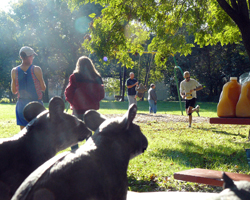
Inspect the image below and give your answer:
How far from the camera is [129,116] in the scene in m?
1.45

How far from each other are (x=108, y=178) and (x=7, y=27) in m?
43.9

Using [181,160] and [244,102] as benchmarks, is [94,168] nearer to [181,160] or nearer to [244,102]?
[244,102]

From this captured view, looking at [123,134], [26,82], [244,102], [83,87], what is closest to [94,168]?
[123,134]

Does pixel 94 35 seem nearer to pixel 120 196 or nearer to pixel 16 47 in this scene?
pixel 120 196

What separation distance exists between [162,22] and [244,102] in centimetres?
753

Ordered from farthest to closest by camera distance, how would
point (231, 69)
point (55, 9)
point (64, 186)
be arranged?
point (55, 9) → point (231, 69) → point (64, 186)

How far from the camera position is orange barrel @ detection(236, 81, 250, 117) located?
3273 mm

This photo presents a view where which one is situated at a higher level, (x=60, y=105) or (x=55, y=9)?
(x=55, y=9)

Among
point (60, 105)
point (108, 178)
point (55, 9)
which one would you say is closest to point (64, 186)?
point (108, 178)

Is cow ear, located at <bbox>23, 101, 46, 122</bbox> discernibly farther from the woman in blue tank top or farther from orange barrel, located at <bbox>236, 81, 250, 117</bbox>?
the woman in blue tank top

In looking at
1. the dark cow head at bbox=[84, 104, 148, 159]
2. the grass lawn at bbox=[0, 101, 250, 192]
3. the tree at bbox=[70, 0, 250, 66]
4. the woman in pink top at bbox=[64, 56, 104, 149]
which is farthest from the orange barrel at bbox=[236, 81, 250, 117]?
the tree at bbox=[70, 0, 250, 66]

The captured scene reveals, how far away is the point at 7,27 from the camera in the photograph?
133 ft

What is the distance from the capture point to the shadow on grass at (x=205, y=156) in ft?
18.5

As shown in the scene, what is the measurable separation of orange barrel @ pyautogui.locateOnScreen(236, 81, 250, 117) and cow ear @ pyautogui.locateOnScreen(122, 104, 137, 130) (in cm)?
226
